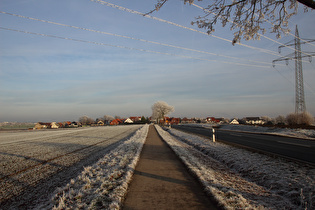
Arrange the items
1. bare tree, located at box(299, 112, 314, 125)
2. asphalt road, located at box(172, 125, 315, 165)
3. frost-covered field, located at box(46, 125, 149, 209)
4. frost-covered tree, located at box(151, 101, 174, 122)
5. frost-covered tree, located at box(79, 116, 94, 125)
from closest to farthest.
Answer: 1. frost-covered field, located at box(46, 125, 149, 209)
2. asphalt road, located at box(172, 125, 315, 165)
3. bare tree, located at box(299, 112, 314, 125)
4. frost-covered tree, located at box(151, 101, 174, 122)
5. frost-covered tree, located at box(79, 116, 94, 125)

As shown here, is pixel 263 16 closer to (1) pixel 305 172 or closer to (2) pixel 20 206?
(1) pixel 305 172

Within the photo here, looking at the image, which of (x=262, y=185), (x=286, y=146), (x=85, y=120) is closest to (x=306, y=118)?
(x=286, y=146)

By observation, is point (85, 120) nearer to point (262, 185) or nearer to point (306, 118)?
point (306, 118)

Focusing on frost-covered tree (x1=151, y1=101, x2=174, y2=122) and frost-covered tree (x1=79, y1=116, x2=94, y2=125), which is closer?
frost-covered tree (x1=151, y1=101, x2=174, y2=122)

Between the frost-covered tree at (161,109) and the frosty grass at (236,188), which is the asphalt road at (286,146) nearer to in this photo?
the frosty grass at (236,188)

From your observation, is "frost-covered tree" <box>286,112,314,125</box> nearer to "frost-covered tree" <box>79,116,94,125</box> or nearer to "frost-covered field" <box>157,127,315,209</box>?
"frost-covered field" <box>157,127,315,209</box>

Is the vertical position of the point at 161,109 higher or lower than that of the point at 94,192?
higher

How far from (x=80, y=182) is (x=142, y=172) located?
203cm

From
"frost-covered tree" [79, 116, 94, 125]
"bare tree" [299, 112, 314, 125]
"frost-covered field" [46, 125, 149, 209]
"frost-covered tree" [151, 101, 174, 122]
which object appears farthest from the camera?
"frost-covered tree" [79, 116, 94, 125]

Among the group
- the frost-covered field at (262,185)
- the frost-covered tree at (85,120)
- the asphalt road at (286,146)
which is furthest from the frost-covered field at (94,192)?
the frost-covered tree at (85,120)

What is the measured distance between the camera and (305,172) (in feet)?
19.4

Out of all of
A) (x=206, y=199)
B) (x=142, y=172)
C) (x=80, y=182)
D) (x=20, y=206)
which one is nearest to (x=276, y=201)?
(x=206, y=199)

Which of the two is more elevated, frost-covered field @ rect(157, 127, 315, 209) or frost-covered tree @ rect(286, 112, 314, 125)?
frost-covered tree @ rect(286, 112, 314, 125)

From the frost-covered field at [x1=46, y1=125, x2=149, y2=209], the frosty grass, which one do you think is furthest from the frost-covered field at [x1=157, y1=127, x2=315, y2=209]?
the frost-covered field at [x1=46, y1=125, x2=149, y2=209]
